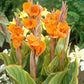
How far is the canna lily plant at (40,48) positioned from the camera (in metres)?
0.91

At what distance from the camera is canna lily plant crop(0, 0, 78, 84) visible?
0.91m

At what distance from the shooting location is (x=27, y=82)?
40.0 inches

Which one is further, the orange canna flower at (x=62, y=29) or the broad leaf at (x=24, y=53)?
the broad leaf at (x=24, y=53)

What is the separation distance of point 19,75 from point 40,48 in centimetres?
21

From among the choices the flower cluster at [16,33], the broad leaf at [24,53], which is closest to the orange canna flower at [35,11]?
the flower cluster at [16,33]

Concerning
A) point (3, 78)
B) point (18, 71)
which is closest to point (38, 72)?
point (18, 71)

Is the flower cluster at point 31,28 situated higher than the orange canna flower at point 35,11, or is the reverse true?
the orange canna flower at point 35,11

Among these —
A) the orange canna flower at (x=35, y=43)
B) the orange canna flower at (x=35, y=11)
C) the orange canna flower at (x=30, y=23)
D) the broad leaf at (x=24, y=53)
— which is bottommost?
the broad leaf at (x=24, y=53)

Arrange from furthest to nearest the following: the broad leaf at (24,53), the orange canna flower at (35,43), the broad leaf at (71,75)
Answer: the broad leaf at (24,53)
the broad leaf at (71,75)
the orange canna flower at (35,43)

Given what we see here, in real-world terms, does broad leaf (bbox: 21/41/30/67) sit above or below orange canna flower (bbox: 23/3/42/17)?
below

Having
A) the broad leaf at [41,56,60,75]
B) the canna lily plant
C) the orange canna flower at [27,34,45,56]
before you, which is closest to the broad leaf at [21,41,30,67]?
the canna lily plant

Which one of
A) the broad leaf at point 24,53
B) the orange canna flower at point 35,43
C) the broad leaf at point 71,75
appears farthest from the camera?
the broad leaf at point 24,53

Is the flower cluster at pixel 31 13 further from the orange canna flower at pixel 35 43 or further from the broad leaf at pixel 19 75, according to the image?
the broad leaf at pixel 19 75

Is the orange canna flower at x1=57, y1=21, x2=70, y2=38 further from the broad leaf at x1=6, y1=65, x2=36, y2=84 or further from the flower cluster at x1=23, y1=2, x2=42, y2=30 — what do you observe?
the broad leaf at x1=6, y1=65, x2=36, y2=84
